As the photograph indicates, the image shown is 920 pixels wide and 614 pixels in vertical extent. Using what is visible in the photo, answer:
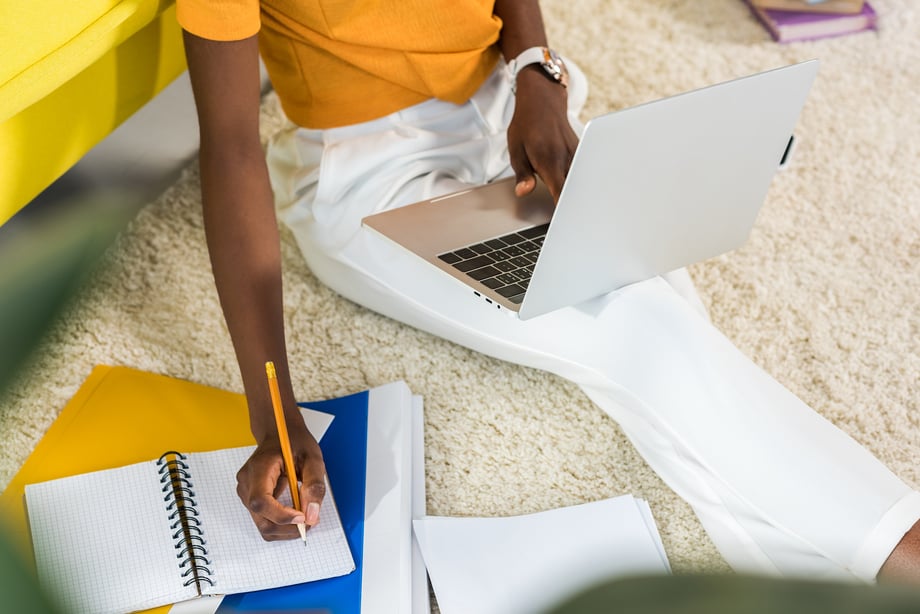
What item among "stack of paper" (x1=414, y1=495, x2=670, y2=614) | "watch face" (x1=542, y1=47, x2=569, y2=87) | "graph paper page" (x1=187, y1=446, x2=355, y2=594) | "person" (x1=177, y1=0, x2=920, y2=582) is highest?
"watch face" (x1=542, y1=47, x2=569, y2=87)

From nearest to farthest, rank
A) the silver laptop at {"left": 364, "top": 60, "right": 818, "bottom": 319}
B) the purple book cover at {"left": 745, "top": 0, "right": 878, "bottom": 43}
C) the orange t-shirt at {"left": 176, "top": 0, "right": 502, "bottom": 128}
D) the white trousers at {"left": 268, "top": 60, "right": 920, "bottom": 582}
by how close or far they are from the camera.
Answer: the silver laptop at {"left": 364, "top": 60, "right": 818, "bottom": 319} < the white trousers at {"left": 268, "top": 60, "right": 920, "bottom": 582} < the orange t-shirt at {"left": 176, "top": 0, "right": 502, "bottom": 128} < the purple book cover at {"left": 745, "top": 0, "right": 878, "bottom": 43}

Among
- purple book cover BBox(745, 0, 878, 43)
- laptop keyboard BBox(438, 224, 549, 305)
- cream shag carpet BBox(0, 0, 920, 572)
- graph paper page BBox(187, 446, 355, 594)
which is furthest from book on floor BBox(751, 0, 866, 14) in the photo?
graph paper page BBox(187, 446, 355, 594)

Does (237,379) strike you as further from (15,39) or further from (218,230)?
(15,39)

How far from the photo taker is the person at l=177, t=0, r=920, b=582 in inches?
39.6

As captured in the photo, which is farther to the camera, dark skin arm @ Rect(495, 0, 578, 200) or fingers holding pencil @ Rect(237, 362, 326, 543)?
dark skin arm @ Rect(495, 0, 578, 200)

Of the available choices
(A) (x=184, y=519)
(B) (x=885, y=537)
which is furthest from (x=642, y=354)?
(A) (x=184, y=519)

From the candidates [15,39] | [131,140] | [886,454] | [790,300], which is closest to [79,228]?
[131,140]

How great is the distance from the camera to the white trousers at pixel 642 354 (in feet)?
3.27

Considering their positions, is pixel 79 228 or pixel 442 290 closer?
pixel 442 290

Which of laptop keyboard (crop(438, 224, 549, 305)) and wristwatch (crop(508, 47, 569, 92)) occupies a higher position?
wristwatch (crop(508, 47, 569, 92))

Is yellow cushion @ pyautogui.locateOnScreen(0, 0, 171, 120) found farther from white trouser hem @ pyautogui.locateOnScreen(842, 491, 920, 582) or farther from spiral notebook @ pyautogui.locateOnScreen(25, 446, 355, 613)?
white trouser hem @ pyautogui.locateOnScreen(842, 491, 920, 582)

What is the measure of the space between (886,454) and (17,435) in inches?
46.3

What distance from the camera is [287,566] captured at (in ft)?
3.49

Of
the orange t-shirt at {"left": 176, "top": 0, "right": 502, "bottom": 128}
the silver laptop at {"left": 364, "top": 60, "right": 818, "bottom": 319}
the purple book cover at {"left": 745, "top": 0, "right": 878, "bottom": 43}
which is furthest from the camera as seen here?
the purple book cover at {"left": 745, "top": 0, "right": 878, "bottom": 43}
